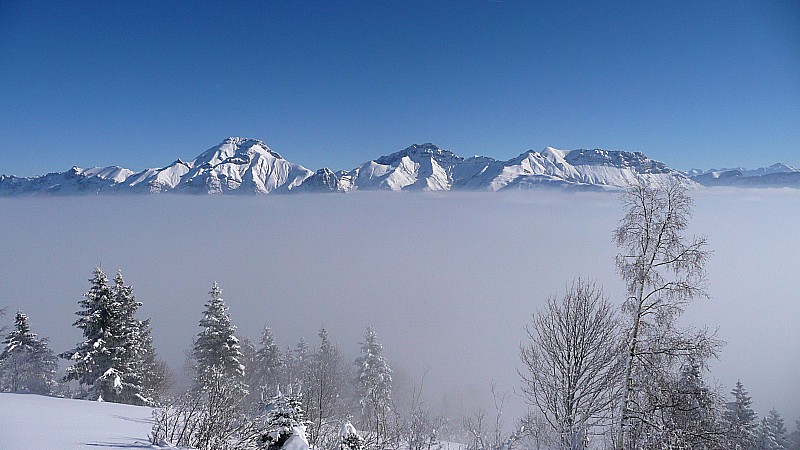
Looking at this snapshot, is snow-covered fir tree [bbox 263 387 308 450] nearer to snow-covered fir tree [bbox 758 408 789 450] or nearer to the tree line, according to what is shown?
the tree line

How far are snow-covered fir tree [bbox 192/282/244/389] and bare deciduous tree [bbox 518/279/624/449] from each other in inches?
679

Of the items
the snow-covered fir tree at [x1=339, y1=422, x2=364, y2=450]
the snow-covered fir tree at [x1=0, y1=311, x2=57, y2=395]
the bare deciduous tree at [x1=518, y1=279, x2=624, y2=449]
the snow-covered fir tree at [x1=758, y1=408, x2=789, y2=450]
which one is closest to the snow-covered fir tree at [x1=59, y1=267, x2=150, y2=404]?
the snow-covered fir tree at [x1=0, y1=311, x2=57, y2=395]

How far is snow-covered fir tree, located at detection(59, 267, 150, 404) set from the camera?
1834 centimetres

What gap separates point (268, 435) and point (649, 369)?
8227 millimetres

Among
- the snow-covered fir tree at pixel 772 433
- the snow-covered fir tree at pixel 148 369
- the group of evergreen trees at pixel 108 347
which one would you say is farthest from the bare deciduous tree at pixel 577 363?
the snow-covered fir tree at pixel 148 369

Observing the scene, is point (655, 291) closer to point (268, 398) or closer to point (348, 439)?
point (348, 439)

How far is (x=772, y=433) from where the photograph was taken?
2247 centimetres

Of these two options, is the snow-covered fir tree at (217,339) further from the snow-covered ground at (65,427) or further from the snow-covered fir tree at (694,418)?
the snow-covered fir tree at (694,418)

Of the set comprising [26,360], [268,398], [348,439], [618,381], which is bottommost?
[26,360]

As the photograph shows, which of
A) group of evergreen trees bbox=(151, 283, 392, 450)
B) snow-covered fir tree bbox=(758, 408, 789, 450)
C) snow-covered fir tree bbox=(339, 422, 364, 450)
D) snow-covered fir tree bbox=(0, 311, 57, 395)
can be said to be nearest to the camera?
snow-covered fir tree bbox=(339, 422, 364, 450)

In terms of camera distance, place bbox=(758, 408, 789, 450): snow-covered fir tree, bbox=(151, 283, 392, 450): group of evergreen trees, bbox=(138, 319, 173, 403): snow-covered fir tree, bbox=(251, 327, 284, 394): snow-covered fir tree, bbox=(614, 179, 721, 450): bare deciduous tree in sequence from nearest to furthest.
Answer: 1. bbox=(151, 283, 392, 450): group of evergreen trees
2. bbox=(614, 179, 721, 450): bare deciduous tree
3. bbox=(758, 408, 789, 450): snow-covered fir tree
4. bbox=(138, 319, 173, 403): snow-covered fir tree
5. bbox=(251, 327, 284, 394): snow-covered fir tree

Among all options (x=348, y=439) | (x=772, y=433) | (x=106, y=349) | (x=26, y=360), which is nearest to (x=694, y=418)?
(x=348, y=439)

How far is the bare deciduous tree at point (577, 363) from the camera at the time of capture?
10273 mm

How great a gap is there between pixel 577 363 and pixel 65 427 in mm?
10591
